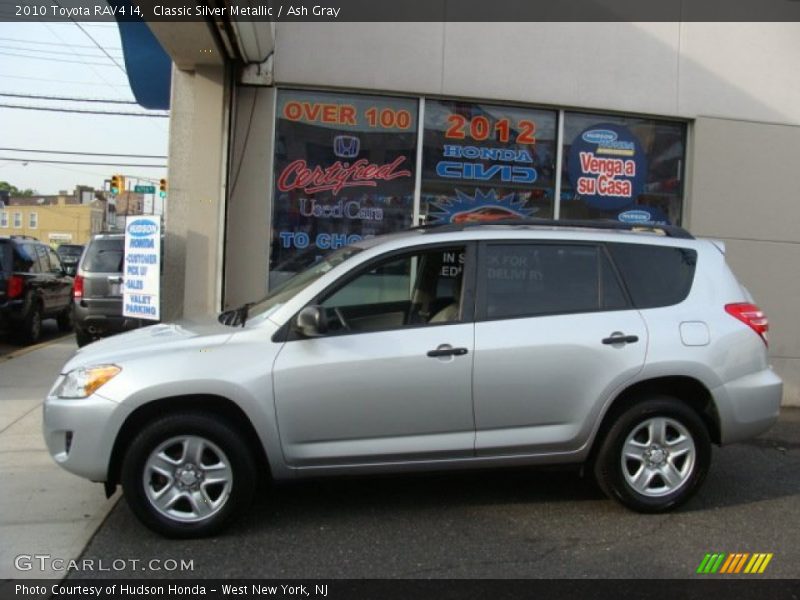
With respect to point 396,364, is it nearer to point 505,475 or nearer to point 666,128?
point 505,475

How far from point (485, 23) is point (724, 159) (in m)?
3.35

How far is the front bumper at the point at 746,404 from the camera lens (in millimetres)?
4652

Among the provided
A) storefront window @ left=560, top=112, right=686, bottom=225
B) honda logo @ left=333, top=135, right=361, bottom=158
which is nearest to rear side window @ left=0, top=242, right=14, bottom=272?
honda logo @ left=333, top=135, right=361, bottom=158

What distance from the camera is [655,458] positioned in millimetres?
4609

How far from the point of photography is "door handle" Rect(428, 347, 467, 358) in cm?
427

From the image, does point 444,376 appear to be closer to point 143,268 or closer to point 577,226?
point 577,226

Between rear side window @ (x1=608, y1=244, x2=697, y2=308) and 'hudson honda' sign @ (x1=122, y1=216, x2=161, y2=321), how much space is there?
15.0 ft

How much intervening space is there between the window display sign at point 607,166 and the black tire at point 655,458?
15.3 feet

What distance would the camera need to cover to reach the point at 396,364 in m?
4.22

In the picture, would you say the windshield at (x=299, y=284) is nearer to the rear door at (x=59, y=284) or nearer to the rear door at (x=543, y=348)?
the rear door at (x=543, y=348)

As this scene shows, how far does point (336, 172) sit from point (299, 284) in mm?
3760

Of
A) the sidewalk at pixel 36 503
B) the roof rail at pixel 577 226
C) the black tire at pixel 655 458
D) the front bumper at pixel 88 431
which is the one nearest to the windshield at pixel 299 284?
the roof rail at pixel 577 226

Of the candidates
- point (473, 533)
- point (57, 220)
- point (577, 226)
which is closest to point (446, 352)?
point (473, 533)

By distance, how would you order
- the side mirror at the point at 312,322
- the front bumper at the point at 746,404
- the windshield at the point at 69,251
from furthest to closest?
the windshield at the point at 69,251, the front bumper at the point at 746,404, the side mirror at the point at 312,322
